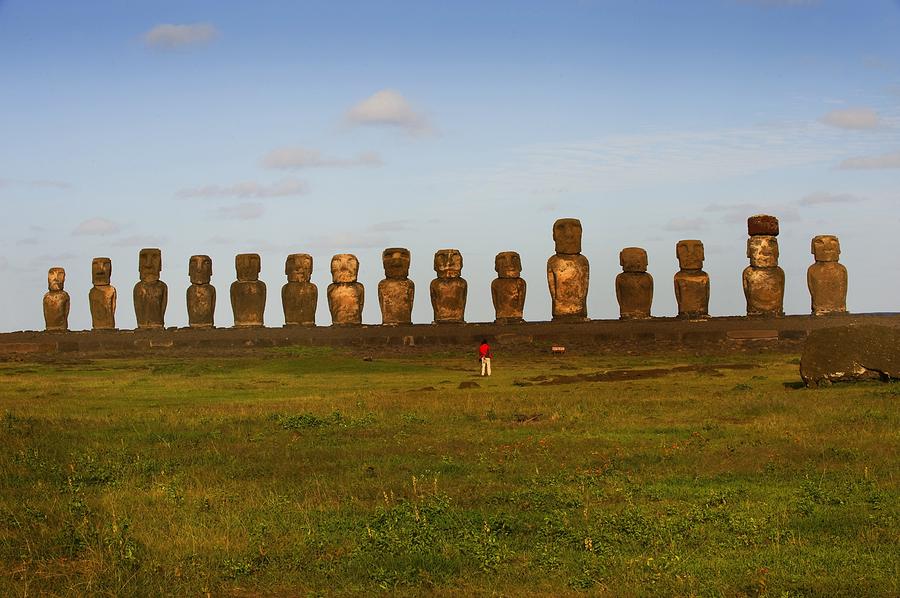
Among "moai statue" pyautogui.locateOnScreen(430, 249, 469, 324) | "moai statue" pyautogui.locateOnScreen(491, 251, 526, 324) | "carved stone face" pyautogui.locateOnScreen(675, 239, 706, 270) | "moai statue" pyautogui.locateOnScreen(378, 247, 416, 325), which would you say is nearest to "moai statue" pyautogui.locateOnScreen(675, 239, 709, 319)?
"carved stone face" pyautogui.locateOnScreen(675, 239, 706, 270)

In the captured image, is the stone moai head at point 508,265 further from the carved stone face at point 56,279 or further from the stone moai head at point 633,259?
the carved stone face at point 56,279

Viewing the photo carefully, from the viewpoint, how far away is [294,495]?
10977 millimetres

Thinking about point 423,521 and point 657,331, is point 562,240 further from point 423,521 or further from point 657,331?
point 423,521

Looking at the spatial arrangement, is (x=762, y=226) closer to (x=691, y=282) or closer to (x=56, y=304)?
(x=691, y=282)

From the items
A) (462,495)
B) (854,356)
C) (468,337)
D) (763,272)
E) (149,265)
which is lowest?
(462,495)

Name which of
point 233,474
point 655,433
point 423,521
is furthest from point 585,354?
point 423,521

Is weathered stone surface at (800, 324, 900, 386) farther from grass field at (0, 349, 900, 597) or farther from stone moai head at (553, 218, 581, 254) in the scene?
stone moai head at (553, 218, 581, 254)

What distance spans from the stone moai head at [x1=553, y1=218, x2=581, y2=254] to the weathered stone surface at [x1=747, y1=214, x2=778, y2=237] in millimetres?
5085

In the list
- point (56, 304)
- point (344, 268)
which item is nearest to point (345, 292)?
point (344, 268)

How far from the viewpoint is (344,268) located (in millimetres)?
36812

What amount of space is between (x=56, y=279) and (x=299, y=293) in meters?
9.12

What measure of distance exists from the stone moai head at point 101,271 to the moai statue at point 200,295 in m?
3.10

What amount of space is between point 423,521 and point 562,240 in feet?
84.4

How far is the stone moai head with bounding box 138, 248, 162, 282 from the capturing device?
1521 inches
